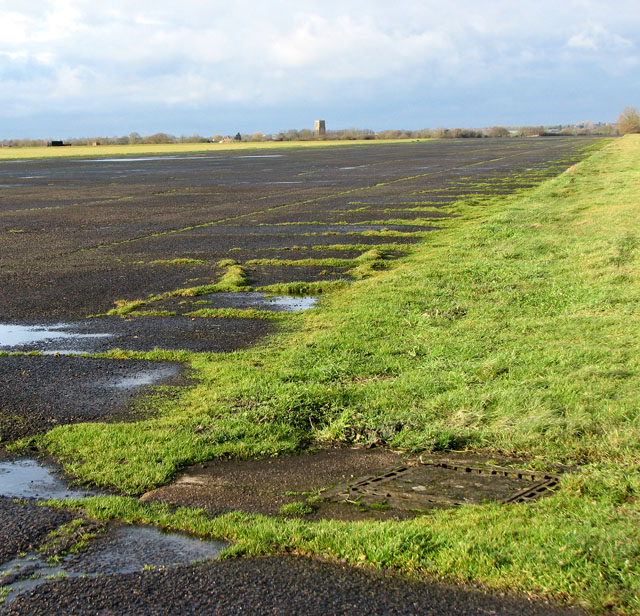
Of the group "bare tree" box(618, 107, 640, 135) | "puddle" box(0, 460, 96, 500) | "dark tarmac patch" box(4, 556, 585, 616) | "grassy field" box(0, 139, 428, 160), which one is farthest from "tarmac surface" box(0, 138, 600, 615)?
"bare tree" box(618, 107, 640, 135)

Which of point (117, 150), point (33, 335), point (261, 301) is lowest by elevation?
point (117, 150)

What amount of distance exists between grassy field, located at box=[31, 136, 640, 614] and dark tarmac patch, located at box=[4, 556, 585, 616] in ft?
0.49

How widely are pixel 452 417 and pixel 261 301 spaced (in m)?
5.80

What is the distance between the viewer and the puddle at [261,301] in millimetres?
11352

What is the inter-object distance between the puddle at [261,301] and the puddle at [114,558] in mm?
6630

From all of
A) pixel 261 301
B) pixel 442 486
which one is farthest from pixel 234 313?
pixel 442 486

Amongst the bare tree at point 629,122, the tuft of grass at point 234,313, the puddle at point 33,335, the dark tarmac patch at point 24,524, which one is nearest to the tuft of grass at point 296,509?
the dark tarmac patch at point 24,524

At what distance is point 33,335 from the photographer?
985 cm

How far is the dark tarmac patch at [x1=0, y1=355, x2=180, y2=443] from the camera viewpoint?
675 cm

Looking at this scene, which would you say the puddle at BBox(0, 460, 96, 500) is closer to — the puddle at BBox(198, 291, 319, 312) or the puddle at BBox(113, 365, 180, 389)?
the puddle at BBox(113, 365, 180, 389)

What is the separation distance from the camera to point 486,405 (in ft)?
21.7

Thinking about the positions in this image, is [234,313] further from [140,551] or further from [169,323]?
[140,551]

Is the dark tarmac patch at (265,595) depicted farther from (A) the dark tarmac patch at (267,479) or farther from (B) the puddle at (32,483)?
(B) the puddle at (32,483)

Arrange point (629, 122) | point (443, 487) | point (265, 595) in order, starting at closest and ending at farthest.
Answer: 1. point (265, 595)
2. point (443, 487)
3. point (629, 122)
